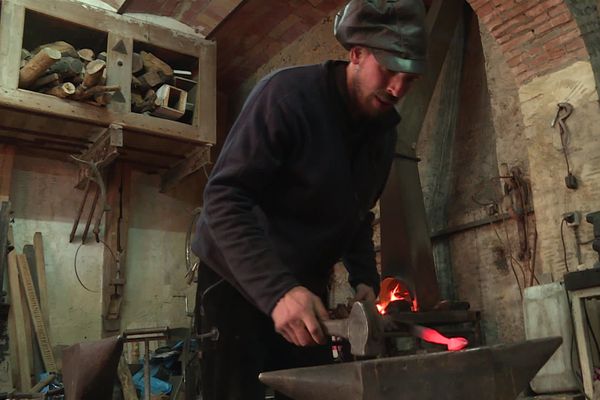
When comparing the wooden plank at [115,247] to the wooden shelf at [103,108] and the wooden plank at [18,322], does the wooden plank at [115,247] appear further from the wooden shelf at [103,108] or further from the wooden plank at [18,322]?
the wooden plank at [18,322]

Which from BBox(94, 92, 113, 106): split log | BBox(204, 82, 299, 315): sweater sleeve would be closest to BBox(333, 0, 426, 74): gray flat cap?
BBox(204, 82, 299, 315): sweater sleeve

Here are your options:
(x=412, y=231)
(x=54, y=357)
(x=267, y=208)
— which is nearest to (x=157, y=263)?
(x=54, y=357)

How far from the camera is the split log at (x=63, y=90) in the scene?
15.1 ft

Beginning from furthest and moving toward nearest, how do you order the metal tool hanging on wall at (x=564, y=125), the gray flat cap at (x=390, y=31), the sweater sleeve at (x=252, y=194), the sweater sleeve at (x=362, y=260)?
the metal tool hanging on wall at (x=564, y=125) < the sweater sleeve at (x=362, y=260) < the gray flat cap at (x=390, y=31) < the sweater sleeve at (x=252, y=194)

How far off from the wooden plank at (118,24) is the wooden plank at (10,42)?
0.10m

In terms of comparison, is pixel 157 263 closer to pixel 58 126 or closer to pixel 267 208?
pixel 58 126

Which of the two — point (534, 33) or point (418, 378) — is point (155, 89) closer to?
point (534, 33)

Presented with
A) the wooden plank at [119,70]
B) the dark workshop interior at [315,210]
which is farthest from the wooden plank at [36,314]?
the wooden plank at [119,70]

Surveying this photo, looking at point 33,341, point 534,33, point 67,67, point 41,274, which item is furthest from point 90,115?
point 534,33

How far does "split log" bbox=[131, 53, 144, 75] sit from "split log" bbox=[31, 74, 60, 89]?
680mm

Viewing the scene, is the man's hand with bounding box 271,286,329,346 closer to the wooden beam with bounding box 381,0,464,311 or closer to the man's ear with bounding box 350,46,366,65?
the man's ear with bounding box 350,46,366,65

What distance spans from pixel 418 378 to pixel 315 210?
1.94 feet

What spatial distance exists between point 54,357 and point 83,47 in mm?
2865

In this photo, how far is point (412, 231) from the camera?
12.2ft
